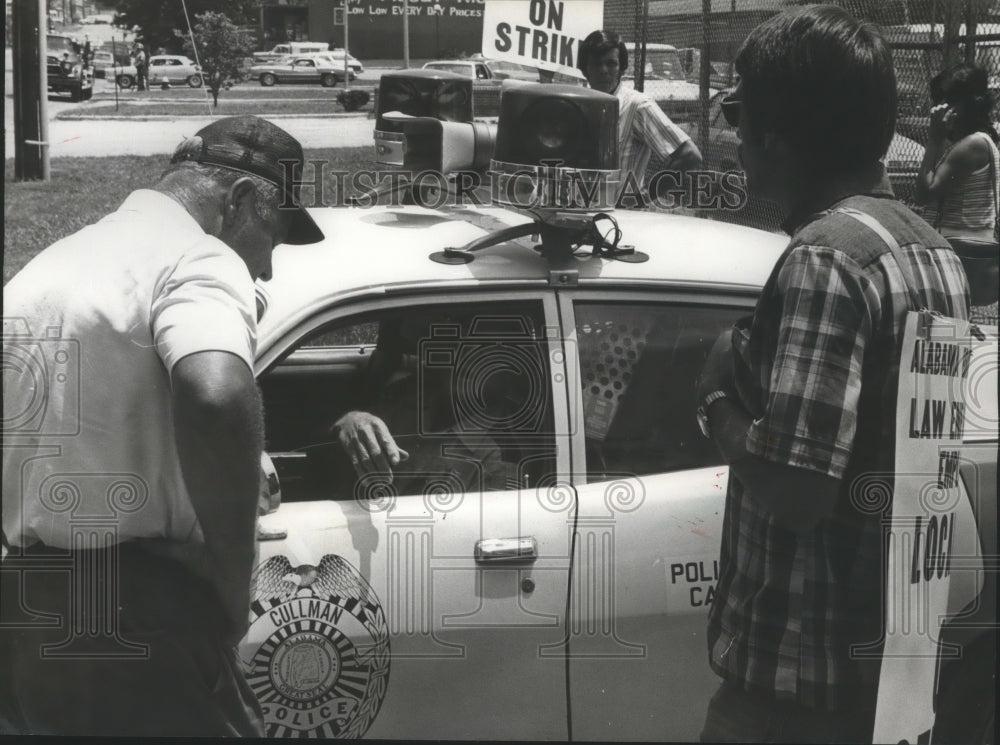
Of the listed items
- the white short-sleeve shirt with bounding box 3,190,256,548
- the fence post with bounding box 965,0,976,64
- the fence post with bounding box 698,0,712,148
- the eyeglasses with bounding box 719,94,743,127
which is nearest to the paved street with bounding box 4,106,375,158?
the white short-sleeve shirt with bounding box 3,190,256,548

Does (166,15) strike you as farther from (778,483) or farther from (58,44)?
(778,483)

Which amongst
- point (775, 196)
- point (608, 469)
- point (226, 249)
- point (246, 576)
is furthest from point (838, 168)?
point (246, 576)

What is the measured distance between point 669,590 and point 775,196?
0.91m

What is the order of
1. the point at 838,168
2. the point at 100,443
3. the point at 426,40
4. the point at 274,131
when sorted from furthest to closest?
the point at 426,40, the point at 274,131, the point at 100,443, the point at 838,168

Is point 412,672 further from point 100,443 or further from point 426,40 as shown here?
point 426,40

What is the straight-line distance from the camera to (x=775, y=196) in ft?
6.02

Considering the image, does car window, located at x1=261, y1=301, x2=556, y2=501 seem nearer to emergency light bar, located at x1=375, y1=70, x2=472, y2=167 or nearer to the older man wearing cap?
the older man wearing cap

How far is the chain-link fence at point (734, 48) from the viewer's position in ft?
11.9

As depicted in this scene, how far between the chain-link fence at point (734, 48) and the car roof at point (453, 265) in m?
0.69

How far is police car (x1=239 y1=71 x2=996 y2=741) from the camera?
7.50 feet

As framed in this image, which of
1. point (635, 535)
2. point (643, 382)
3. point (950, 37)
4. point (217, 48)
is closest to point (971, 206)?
point (950, 37)

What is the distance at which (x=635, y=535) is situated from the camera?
238 cm

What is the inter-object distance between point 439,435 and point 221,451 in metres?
0.63

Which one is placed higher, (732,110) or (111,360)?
(732,110)
